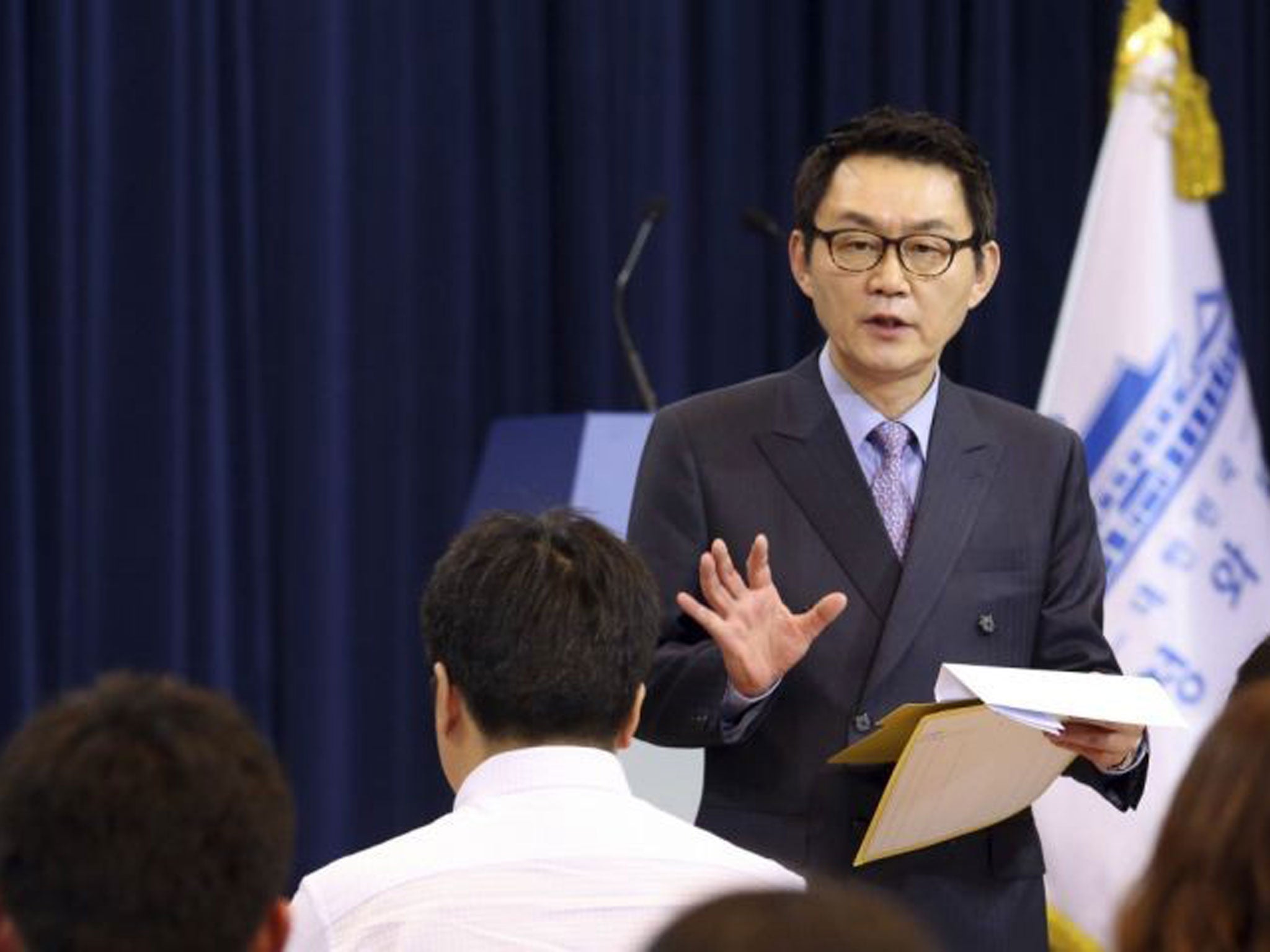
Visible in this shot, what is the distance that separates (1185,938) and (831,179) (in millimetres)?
1706

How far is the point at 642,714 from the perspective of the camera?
2.64m

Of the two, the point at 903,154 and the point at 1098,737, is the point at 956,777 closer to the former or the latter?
the point at 1098,737

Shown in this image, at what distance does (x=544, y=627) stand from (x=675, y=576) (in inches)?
26.9

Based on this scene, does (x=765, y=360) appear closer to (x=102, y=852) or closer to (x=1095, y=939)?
(x=1095, y=939)

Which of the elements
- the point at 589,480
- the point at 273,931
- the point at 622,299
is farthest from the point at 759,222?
Answer: the point at 273,931

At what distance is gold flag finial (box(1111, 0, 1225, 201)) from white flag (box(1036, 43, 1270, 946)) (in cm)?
2

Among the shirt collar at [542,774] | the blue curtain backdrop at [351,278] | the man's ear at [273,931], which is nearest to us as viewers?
the man's ear at [273,931]

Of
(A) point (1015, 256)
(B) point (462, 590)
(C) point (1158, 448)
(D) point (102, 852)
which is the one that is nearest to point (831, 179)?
(B) point (462, 590)

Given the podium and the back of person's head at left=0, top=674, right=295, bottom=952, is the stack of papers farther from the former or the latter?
the podium

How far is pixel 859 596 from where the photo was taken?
106 inches

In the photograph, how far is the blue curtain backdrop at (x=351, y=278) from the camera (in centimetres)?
457

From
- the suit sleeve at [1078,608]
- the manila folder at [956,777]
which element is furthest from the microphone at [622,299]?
the manila folder at [956,777]

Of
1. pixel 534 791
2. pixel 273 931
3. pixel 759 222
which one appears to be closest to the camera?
pixel 273 931

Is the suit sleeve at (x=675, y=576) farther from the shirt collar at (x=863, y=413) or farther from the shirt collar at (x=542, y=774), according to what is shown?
the shirt collar at (x=542, y=774)
